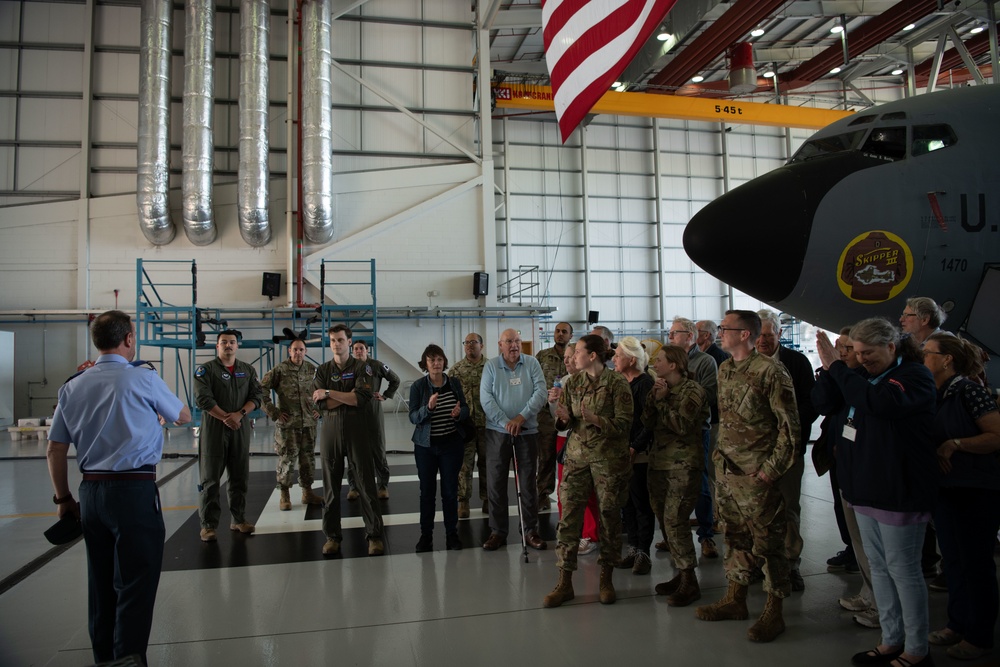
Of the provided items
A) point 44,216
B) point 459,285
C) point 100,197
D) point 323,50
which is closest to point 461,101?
point 323,50

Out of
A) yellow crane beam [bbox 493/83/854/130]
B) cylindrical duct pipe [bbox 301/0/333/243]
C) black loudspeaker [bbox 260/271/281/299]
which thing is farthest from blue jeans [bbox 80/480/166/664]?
yellow crane beam [bbox 493/83/854/130]

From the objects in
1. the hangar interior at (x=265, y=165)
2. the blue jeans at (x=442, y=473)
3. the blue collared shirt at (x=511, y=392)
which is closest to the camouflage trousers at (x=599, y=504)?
the blue collared shirt at (x=511, y=392)

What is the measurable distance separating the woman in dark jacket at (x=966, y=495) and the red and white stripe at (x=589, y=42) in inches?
85.1

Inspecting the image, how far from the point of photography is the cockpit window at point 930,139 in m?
4.52

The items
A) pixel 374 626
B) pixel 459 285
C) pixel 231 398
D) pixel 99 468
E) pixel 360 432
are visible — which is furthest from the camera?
pixel 459 285

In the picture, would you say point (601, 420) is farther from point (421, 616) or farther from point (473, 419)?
point (473, 419)

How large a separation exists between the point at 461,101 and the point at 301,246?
19.6ft

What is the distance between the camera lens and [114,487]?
281 cm

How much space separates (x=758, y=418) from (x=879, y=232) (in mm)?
1893

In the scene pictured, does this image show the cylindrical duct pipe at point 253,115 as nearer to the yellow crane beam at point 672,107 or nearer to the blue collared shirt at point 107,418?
the yellow crane beam at point 672,107

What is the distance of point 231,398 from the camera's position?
5.57 m

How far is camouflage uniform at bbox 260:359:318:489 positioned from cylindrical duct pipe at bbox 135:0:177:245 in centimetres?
1049

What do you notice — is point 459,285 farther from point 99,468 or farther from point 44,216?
point 99,468

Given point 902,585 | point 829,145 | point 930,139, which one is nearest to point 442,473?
point 902,585
